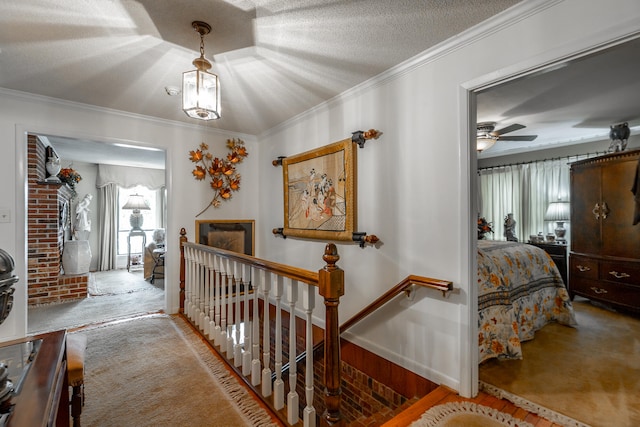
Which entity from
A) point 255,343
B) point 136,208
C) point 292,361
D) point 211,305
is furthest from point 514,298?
point 136,208

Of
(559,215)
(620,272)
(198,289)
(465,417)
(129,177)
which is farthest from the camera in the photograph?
(129,177)

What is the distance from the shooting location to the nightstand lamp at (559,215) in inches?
165

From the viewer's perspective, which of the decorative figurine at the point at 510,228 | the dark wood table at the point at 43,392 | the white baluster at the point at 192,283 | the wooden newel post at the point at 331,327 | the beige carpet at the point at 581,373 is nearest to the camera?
the dark wood table at the point at 43,392

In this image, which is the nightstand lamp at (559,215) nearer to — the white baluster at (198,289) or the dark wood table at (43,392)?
the white baluster at (198,289)

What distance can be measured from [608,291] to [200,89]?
463cm

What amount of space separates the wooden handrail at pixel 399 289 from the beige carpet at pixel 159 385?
3.49 feet

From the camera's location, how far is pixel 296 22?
5.54ft

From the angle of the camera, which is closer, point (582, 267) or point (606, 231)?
point (606, 231)

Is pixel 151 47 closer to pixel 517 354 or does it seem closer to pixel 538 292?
pixel 517 354

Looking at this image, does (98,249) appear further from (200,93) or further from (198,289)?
(200,93)

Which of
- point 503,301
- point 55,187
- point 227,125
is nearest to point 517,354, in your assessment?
point 503,301

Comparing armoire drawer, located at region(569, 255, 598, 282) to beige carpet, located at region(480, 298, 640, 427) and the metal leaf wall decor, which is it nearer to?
beige carpet, located at region(480, 298, 640, 427)

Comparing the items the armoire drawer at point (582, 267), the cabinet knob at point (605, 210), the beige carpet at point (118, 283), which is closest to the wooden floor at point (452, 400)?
the armoire drawer at point (582, 267)

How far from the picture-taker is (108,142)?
3072 millimetres
